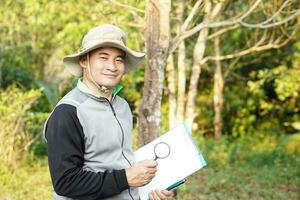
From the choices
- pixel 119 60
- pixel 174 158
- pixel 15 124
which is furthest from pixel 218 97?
pixel 119 60

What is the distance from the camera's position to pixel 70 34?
10.7 metres

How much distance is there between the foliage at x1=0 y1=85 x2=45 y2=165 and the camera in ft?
27.0

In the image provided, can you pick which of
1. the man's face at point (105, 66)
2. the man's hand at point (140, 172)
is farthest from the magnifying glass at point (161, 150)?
the man's face at point (105, 66)

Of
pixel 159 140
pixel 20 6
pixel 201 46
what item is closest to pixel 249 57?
pixel 201 46

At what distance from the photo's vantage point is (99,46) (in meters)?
2.51

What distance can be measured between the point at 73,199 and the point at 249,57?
35.8 feet

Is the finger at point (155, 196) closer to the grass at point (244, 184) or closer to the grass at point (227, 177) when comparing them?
the grass at point (227, 177)

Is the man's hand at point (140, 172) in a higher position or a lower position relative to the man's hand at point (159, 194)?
higher

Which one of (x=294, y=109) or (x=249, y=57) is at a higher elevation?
(x=249, y=57)

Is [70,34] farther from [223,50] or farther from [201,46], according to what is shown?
[223,50]

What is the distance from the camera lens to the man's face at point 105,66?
8.35ft

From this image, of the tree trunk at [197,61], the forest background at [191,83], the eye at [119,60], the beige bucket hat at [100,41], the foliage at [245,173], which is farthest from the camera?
the tree trunk at [197,61]

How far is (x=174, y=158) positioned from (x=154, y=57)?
2.94 m

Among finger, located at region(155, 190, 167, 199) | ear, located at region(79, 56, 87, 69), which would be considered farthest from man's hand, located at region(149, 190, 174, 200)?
ear, located at region(79, 56, 87, 69)
